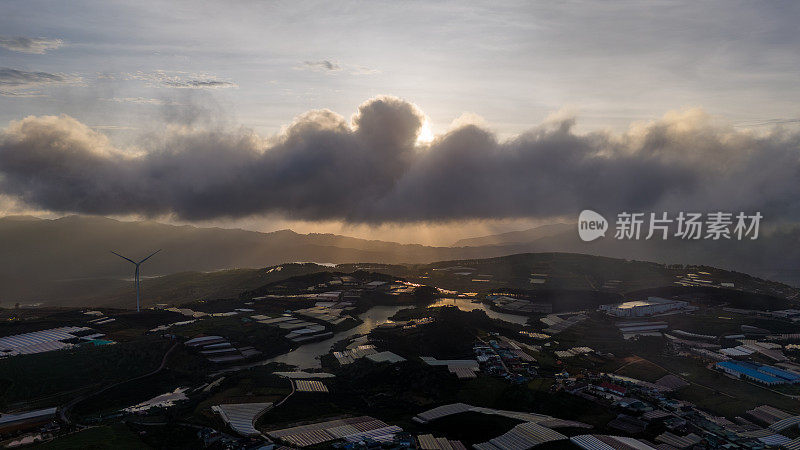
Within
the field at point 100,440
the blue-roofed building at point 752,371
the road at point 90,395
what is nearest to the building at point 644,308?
the blue-roofed building at point 752,371

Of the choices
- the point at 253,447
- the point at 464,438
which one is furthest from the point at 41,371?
the point at 464,438

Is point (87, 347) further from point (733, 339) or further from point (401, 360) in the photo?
point (733, 339)

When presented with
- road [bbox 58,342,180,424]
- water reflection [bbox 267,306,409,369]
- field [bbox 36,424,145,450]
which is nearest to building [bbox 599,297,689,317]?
water reflection [bbox 267,306,409,369]

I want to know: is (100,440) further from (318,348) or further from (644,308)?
(644,308)

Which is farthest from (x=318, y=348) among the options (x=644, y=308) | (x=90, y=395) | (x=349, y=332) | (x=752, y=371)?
(x=644, y=308)

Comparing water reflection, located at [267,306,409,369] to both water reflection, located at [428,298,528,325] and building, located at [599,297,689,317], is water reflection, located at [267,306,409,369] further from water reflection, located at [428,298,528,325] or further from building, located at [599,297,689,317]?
building, located at [599,297,689,317]

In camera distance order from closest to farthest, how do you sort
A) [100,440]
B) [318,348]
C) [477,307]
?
[100,440] → [318,348] → [477,307]

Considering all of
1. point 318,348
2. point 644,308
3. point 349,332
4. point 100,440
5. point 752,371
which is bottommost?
point 318,348
